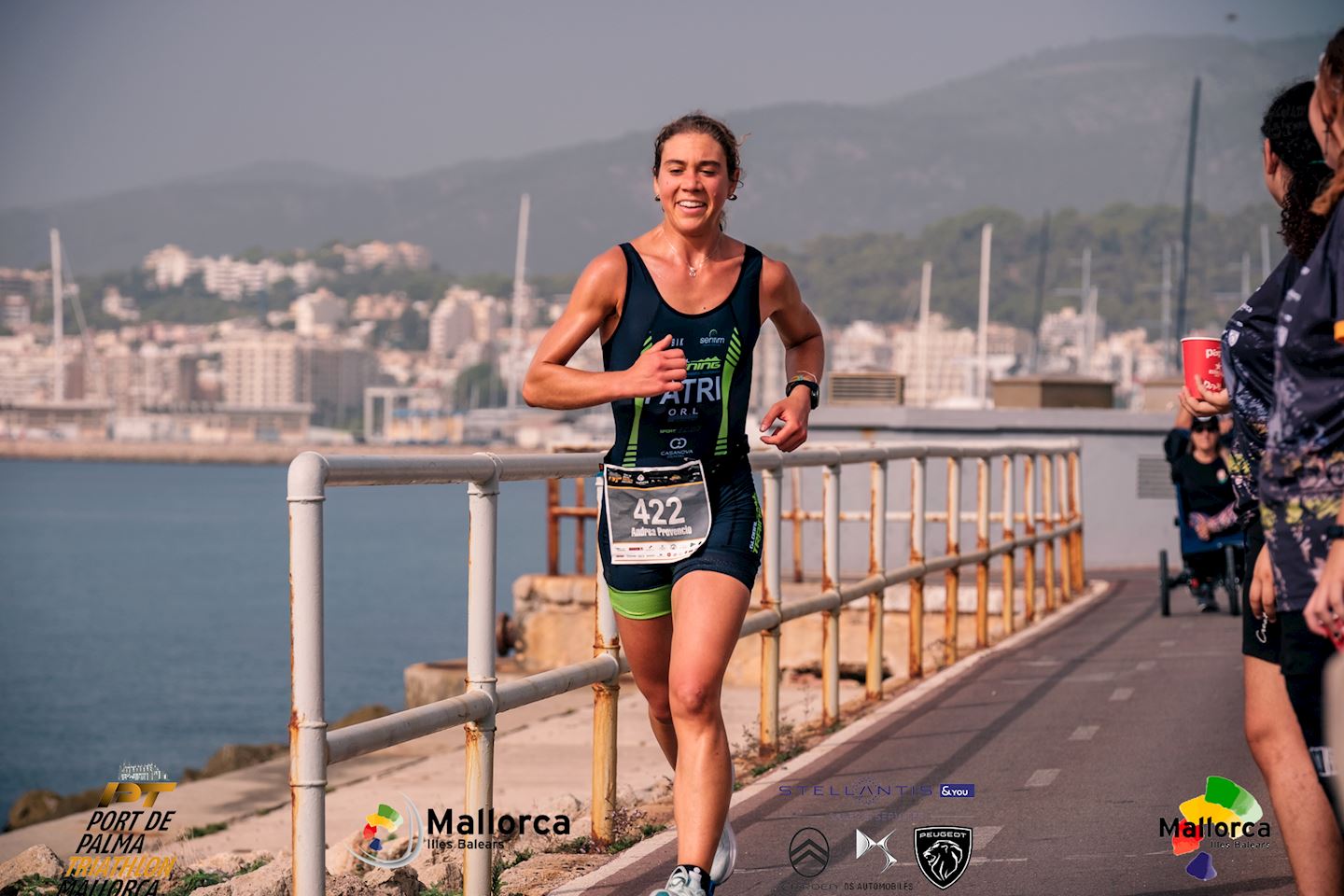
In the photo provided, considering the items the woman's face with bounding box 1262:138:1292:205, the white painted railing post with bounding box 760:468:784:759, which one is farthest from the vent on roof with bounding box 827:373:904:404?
the woman's face with bounding box 1262:138:1292:205

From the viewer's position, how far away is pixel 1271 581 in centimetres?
416

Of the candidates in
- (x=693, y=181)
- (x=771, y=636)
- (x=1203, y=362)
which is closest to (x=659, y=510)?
(x=693, y=181)

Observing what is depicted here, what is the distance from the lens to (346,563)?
322ft

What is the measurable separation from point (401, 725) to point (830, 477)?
467cm

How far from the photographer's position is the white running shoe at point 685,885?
477 centimetres

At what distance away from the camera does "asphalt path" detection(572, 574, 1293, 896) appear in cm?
585

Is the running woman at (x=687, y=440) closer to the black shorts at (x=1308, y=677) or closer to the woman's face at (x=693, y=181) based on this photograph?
the woman's face at (x=693, y=181)

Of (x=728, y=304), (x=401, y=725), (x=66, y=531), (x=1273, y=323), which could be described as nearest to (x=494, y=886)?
(x=401, y=725)

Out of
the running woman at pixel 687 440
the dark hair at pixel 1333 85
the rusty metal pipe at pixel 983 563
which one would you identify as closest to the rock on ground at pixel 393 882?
the running woman at pixel 687 440

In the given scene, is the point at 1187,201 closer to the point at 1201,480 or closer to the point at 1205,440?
the point at 1201,480

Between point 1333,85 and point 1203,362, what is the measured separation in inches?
50.2

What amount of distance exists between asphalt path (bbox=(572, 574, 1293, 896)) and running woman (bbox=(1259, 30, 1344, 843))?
6.76ft

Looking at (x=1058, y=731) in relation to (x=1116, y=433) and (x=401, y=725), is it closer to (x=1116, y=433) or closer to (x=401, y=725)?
(x=401, y=725)

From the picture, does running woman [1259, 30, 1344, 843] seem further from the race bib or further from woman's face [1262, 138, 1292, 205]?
the race bib
